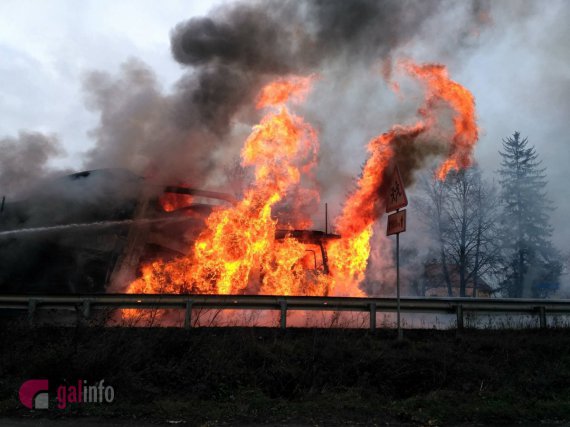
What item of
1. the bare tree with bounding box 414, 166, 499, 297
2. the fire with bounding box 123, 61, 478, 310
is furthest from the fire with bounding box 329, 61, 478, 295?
the bare tree with bounding box 414, 166, 499, 297

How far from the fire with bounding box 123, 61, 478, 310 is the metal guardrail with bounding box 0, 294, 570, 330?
430cm

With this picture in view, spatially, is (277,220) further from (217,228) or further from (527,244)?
(527,244)

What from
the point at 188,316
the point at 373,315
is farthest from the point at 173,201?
the point at 373,315

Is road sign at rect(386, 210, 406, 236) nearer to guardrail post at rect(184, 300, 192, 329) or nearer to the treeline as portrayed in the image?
guardrail post at rect(184, 300, 192, 329)

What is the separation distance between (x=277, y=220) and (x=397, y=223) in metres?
7.44

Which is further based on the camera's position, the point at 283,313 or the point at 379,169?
the point at 379,169

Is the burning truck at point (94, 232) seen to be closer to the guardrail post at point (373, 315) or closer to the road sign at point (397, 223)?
the guardrail post at point (373, 315)

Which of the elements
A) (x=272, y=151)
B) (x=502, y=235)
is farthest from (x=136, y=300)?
(x=502, y=235)

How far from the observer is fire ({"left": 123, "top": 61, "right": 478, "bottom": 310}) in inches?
557

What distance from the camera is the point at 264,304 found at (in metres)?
9.78

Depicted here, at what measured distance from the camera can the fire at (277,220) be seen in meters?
14.1

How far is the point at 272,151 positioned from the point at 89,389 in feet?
38.5

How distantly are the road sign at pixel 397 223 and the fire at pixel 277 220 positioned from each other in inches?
245

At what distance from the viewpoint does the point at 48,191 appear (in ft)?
48.0
